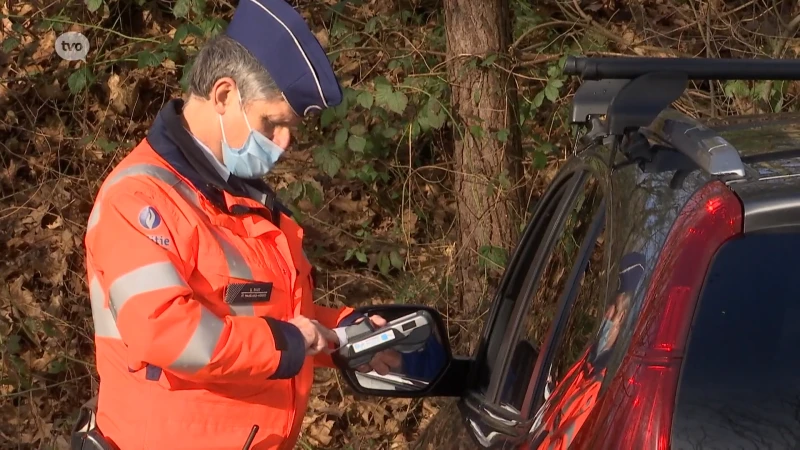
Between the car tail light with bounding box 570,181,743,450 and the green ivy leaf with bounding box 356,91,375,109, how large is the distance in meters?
4.08

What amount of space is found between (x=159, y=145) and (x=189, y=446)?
2.47 ft

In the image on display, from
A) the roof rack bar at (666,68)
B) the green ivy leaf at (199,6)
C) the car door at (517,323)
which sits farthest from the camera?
the green ivy leaf at (199,6)

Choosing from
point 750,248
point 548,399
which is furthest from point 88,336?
point 750,248

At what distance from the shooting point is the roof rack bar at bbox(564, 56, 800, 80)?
6.48 feet

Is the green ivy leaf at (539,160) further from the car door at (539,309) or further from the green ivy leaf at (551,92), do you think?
the car door at (539,309)

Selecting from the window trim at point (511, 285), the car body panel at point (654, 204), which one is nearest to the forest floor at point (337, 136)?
the window trim at point (511, 285)

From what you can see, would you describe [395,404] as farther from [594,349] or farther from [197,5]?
[594,349]

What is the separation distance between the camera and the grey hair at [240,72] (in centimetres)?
285

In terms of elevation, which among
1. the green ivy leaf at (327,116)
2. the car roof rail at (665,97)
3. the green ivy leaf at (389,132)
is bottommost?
the green ivy leaf at (389,132)

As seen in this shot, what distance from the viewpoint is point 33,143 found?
7473 mm

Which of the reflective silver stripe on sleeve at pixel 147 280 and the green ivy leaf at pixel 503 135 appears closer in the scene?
the reflective silver stripe on sleeve at pixel 147 280

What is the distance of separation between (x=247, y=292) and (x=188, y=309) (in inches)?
9.1

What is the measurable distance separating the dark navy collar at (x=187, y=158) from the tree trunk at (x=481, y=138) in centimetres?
324

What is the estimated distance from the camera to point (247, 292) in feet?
8.99
